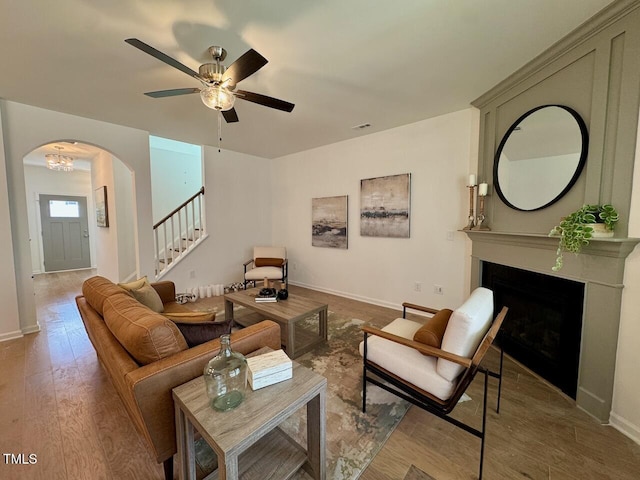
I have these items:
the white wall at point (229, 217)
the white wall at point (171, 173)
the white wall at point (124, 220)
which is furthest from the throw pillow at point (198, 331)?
the white wall at point (171, 173)

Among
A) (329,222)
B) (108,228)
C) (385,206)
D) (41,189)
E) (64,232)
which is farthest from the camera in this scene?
(64,232)

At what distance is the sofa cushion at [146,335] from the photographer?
124 centimetres

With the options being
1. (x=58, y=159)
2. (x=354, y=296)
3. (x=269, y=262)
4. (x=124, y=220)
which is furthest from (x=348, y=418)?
(x=58, y=159)

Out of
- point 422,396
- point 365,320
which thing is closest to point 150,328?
point 422,396

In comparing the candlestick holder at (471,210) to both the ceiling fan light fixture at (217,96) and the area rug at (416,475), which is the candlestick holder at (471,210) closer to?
the area rug at (416,475)

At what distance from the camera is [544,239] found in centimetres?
Result: 206

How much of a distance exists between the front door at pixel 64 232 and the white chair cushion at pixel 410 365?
835cm

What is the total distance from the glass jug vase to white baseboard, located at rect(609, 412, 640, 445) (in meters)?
2.37

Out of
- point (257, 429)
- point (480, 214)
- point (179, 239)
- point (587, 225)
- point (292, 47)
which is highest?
point (292, 47)

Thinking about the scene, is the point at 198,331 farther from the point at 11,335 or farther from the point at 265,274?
the point at 11,335

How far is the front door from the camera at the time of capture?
629 cm

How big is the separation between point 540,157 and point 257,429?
2876 millimetres

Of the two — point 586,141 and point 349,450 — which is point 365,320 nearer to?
point 349,450

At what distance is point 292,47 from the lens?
1925 mm
